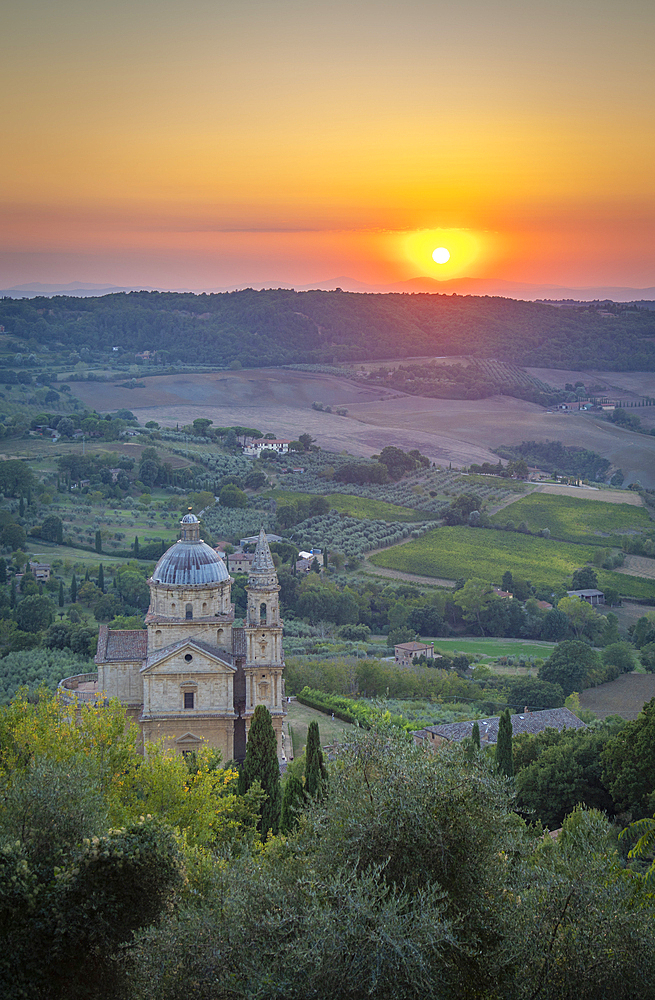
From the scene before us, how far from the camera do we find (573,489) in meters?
106

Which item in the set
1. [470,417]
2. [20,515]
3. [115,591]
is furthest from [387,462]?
[115,591]

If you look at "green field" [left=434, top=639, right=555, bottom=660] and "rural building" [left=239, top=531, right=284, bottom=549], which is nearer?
"green field" [left=434, top=639, right=555, bottom=660]

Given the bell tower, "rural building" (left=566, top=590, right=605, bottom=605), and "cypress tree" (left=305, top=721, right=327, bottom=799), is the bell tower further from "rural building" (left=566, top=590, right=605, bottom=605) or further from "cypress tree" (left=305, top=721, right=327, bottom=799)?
"rural building" (left=566, top=590, right=605, bottom=605)

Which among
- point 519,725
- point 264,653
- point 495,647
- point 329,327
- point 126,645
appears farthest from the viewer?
point 329,327

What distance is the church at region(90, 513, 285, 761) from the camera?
3297 centimetres

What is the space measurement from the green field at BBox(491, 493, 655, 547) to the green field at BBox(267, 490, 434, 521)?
7.69 metres

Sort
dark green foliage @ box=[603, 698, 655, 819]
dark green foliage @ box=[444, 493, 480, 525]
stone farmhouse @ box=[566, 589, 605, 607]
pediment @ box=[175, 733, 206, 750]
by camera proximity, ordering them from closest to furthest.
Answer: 1. dark green foliage @ box=[603, 698, 655, 819]
2. pediment @ box=[175, 733, 206, 750]
3. stone farmhouse @ box=[566, 589, 605, 607]
4. dark green foliage @ box=[444, 493, 480, 525]

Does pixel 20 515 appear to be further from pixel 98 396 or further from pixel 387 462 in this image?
pixel 98 396

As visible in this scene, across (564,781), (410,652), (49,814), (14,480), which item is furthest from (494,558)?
(49,814)

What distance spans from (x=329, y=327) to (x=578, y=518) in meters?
90.2

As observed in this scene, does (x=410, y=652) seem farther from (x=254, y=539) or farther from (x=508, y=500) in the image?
(x=508, y=500)

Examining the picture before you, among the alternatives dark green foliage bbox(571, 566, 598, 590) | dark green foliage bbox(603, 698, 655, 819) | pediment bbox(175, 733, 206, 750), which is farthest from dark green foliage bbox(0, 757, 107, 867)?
dark green foliage bbox(571, 566, 598, 590)

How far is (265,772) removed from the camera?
26.7m

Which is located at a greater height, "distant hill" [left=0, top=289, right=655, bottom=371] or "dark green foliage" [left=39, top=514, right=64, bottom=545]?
"distant hill" [left=0, top=289, right=655, bottom=371]
